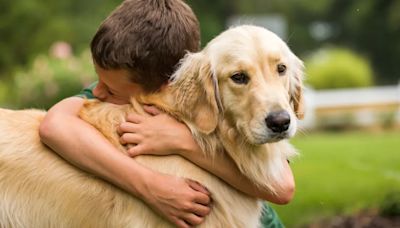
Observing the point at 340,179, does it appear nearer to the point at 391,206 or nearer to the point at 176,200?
the point at 391,206

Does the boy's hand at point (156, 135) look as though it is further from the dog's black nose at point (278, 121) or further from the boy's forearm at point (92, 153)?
the dog's black nose at point (278, 121)

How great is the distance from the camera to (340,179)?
8734 millimetres

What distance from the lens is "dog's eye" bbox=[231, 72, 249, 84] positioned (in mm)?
3131

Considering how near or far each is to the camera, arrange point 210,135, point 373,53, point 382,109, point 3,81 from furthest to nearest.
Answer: point 373,53, point 3,81, point 382,109, point 210,135

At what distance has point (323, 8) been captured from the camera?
124 feet

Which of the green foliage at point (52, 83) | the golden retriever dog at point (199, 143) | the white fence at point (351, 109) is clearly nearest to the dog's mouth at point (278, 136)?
the golden retriever dog at point (199, 143)

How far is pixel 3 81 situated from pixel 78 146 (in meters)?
25.4

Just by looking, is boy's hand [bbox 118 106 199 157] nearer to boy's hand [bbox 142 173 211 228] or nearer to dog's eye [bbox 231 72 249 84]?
boy's hand [bbox 142 173 211 228]

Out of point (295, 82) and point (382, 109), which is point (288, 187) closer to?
point (295, 82)

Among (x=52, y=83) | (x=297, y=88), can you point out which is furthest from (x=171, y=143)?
(x=52, y=83)

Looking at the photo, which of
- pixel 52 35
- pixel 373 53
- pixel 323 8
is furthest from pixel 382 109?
pixel 323 8

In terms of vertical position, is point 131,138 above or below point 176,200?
above

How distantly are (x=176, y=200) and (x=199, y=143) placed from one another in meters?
0.28

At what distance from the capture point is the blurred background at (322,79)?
304 inches
